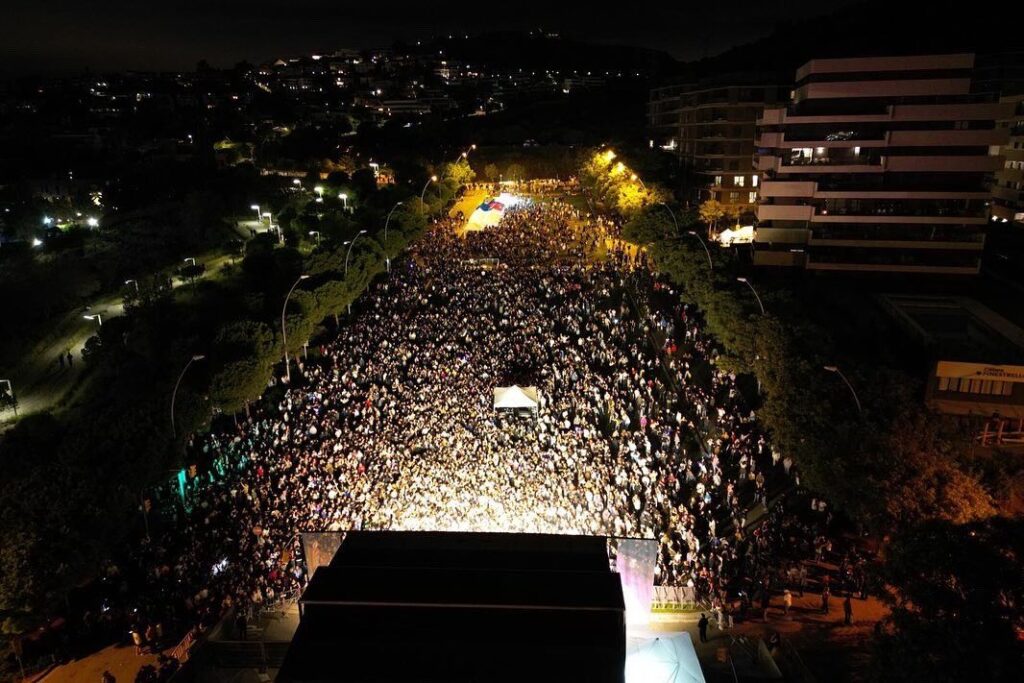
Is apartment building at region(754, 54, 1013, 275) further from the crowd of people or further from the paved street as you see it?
the paved street

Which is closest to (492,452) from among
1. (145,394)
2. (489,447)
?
(489,447)

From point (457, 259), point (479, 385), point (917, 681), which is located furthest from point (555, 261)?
point (917, 681)

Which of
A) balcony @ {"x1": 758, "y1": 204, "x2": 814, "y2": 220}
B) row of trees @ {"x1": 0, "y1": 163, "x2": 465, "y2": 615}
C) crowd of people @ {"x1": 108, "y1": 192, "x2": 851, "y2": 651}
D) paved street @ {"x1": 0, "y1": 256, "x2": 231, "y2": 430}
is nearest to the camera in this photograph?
row of trees @ {"x1": 0, "y1": 163, "x2": 465, "y2": 615}

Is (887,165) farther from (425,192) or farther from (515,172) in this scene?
(515,172)

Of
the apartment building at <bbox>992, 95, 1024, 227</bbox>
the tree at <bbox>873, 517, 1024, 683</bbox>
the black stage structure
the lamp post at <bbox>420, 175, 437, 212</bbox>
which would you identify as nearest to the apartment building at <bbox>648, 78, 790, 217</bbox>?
the apartment building at <bbox>992, 95, 1024, 227</bbox>

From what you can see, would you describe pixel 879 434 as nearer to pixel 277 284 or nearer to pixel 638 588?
pixel 638 588

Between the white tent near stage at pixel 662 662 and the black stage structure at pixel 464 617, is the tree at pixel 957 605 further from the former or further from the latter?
the black stage structure at pixel 464 617
